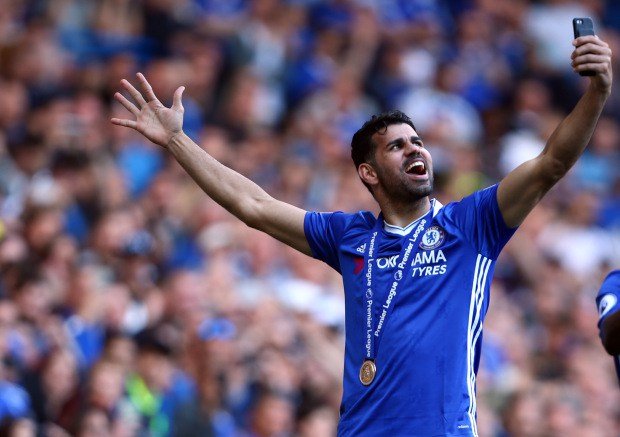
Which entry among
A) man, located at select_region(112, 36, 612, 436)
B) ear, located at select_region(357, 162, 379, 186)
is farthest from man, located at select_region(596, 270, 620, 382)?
ear, located at select_region(357, 162, 379, 186)

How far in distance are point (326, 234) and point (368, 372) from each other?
2.68 ft

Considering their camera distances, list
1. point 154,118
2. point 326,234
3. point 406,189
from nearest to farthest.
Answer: point 406,189 → point 326,234 → point 154,118

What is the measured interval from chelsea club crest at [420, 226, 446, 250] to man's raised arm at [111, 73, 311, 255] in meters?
0.69

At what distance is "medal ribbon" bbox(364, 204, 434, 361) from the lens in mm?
5598

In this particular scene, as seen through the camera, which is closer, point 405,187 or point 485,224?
point 485,224

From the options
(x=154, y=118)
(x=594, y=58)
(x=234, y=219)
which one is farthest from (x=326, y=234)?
(x=234, y=219)

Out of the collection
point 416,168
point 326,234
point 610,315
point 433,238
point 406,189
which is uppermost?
point 416,168

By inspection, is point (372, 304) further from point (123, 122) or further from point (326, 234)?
point (123, 122)

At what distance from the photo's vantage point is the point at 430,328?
5500mm

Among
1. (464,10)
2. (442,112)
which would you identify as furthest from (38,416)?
(464,10)

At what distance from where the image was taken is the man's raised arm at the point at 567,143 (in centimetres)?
520

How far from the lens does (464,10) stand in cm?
1705

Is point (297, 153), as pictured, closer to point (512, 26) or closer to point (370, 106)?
point (370, 106)

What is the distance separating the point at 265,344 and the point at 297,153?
3.23 metres
